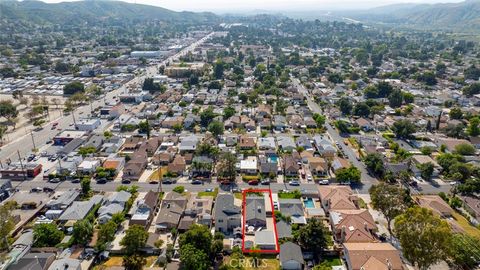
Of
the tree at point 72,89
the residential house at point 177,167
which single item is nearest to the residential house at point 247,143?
the residential house at point 177,167

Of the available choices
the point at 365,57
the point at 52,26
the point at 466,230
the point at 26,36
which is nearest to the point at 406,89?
the point at 365,57

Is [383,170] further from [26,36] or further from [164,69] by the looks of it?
[26,36]

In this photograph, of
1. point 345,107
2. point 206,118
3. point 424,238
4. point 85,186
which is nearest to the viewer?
point 424,238

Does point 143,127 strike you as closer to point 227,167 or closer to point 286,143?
point 227,167

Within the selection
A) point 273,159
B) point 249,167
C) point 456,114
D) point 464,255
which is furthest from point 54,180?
point 456,114

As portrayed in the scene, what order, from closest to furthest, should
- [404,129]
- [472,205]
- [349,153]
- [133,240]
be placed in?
[133,240], [472,205], [349,153], [404,129]

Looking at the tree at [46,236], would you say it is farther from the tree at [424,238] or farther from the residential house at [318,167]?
the residential house at [318,167]

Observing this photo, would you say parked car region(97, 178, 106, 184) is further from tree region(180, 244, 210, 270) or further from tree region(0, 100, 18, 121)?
tree region(0, 100, 18, 121)
